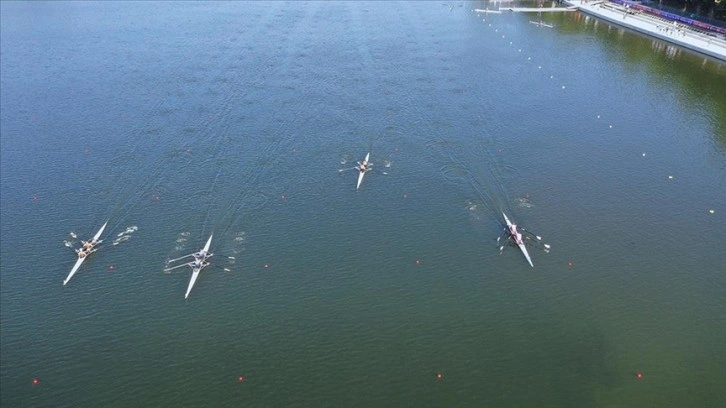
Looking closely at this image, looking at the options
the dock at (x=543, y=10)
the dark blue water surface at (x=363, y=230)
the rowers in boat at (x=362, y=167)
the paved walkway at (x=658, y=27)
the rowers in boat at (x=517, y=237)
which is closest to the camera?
the dark blue water surface at (x=363, y=230)

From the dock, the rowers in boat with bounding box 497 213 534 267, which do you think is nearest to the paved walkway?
the dock

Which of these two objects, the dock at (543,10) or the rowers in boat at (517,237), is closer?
the rowers in boat at (517,237)

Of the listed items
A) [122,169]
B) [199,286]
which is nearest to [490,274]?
[199,286]

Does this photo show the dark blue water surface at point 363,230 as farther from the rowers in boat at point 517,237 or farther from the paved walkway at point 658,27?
the paved walkway at point 658,27

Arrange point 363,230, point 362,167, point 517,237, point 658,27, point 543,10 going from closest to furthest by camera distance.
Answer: point 517,237 → point 363,230 → point 362,167 → point 658,27 → point 543,10

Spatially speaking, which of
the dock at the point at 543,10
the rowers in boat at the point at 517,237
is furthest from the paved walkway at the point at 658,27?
the rowers in boat at the point at 517,237

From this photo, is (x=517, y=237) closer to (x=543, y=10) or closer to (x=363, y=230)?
(x=363, y=230)

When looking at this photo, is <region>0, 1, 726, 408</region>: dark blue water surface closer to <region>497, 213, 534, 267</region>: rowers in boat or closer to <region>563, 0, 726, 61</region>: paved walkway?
<region>497, 213, 534, 267</region>: rowers in boat

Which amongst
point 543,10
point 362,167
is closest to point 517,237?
point 362,167
